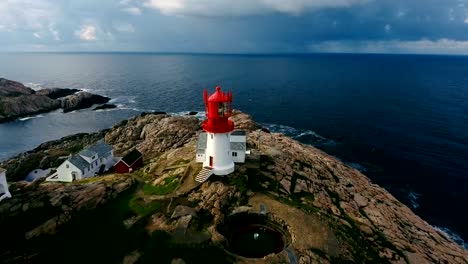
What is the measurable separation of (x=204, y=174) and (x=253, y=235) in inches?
382

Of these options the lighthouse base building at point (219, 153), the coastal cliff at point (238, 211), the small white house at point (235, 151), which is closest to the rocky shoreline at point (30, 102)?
the coastal cliff at point (238, 211)

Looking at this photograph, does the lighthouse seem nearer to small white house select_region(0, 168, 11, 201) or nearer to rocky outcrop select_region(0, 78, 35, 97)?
small white house select_region(0, 168, 11, 201)

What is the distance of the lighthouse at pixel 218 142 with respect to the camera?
3425 cm

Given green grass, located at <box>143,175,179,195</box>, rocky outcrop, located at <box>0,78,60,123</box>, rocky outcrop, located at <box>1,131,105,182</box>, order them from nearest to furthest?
1. green grass, located at <box>143,175,179,195</box>
2. rocky outcrop, located at <box>1,131,105,182</box>
3. rocky outcrop, located at <box>0,78,60,123</box>

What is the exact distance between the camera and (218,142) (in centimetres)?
3678

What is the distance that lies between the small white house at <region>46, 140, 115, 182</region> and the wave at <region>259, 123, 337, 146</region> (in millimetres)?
52008

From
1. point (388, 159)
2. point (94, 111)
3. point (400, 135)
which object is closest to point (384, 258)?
point (388, 159)

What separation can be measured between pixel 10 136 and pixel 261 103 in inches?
3525

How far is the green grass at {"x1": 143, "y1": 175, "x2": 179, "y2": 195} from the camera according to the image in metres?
35.9

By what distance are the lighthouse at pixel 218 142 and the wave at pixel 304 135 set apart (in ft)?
151

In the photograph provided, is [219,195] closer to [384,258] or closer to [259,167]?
[259,167]

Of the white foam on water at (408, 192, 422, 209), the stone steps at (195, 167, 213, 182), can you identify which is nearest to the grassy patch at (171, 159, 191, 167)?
the stone steps at (195, 167, 213, 182)

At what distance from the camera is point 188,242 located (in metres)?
27.9

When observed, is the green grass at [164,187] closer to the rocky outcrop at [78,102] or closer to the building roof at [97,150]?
the building roof at [97,150]
